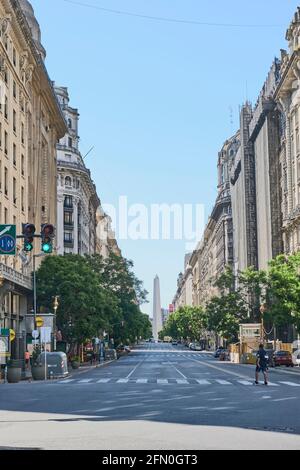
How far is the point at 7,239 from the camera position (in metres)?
28.5

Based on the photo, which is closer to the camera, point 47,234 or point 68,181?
point 47,234

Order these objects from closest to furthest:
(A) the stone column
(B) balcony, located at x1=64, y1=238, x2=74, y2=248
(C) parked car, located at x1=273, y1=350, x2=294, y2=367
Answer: (C) parked car, located at x1=273, y1=350, x2=294, y2=367 → (A) the stone column → (B) balcony, located at x1=64, y1=238, x2=74, y2=248

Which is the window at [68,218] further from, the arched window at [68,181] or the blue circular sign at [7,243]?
the blue circular sign at [7,243]

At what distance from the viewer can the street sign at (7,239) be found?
28281 millimetres

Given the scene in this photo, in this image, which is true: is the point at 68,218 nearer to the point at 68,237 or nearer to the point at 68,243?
the point at 68,237

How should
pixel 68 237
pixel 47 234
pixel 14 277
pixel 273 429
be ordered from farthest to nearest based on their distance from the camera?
pixel 68 237 < pixel 14 277 < pixel 47 234 < pixel 273 429

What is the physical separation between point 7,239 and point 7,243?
0.55 feet

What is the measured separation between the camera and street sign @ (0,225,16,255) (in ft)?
92.8

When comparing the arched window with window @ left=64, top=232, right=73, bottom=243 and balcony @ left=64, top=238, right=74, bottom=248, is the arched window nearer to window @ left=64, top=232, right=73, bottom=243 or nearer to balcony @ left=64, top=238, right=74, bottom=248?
window @ left=64, top=232, right=73, bottom=243

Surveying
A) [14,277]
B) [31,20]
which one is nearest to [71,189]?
[31,20]

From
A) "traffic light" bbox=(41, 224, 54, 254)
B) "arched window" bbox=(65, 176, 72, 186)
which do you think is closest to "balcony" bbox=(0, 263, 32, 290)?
"traffic light" bbox=(41, 224, 54, 254)

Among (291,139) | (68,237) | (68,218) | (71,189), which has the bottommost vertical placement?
(68,237)
